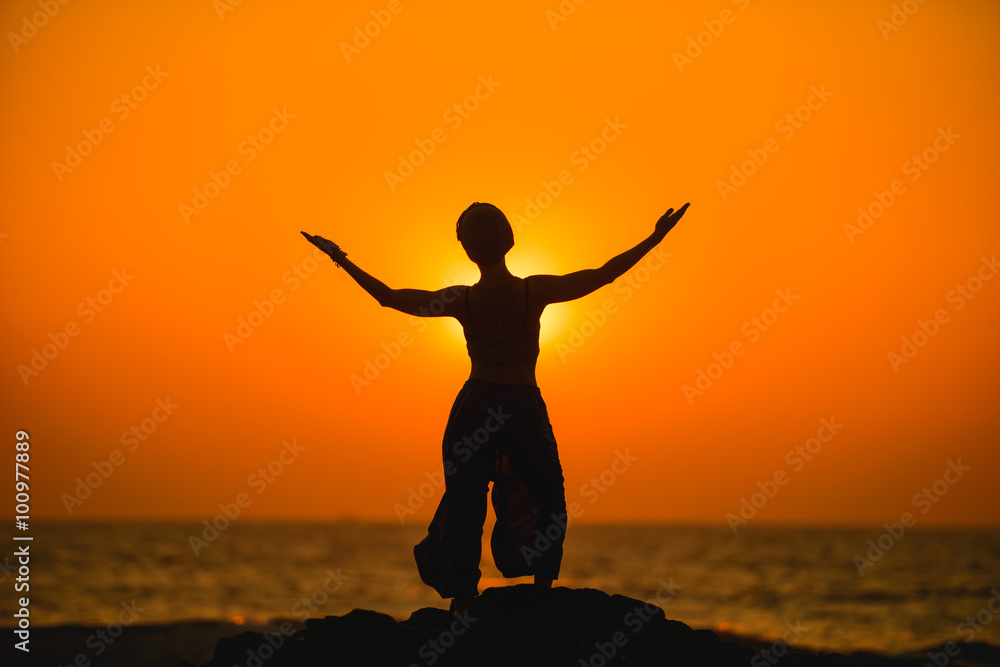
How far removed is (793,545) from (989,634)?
73369 mm

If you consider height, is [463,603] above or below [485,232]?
below

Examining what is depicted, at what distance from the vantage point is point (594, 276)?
788 cm

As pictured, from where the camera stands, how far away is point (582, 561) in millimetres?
81562

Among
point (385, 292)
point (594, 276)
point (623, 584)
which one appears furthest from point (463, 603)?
point (623, 584)

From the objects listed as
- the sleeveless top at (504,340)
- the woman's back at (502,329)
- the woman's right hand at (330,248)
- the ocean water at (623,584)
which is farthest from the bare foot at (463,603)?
the ocean water at (623,584)

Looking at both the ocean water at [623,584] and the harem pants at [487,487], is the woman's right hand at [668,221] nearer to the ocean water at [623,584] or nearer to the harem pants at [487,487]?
the harem pants at [487,487]

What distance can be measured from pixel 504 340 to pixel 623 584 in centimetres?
5761

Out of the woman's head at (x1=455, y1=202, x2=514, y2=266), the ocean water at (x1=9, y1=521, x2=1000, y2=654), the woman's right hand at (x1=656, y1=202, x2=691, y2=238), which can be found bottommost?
the ocean water at (x1=9, y1=521, x2=1000, y2=654)

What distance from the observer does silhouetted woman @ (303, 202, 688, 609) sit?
8.00 metres

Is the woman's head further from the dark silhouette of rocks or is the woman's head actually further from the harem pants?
the dark silhouette of rocks

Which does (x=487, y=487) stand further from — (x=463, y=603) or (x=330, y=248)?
(x=330, y=248)

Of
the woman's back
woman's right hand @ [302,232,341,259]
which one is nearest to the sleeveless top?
the woman's back

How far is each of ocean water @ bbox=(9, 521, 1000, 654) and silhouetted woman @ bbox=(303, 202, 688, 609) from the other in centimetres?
2280

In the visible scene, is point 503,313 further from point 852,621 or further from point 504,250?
point 852,621
